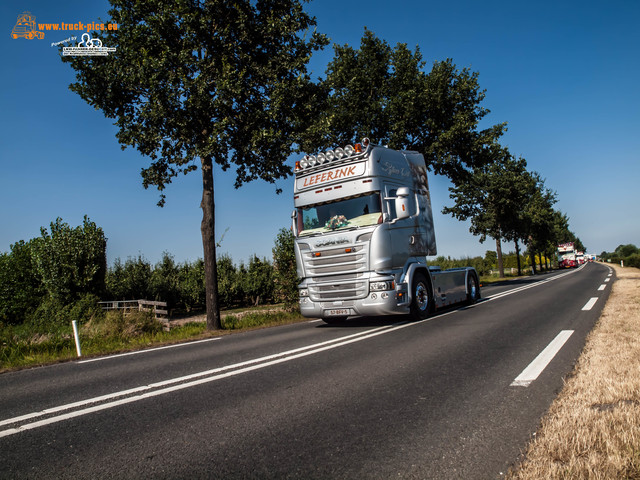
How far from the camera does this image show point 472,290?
13.9 metres

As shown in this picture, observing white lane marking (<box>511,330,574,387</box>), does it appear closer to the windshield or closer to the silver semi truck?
the silver semi truck

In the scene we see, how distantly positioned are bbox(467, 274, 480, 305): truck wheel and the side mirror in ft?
18.5

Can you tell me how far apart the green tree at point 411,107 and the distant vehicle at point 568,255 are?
57.0 m

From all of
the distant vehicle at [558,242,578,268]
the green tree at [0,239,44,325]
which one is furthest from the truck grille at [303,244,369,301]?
the distant vehicle at [558,242,578,268]

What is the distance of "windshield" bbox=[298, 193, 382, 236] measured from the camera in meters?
9.27

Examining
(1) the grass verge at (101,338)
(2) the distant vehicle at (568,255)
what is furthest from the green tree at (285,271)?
(2) the distant vehicle at (568,255)

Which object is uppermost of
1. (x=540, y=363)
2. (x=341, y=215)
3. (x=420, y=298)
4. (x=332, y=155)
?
(x=332, y=155)

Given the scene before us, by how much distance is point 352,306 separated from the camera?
30.0 feet

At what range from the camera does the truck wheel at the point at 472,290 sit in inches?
537

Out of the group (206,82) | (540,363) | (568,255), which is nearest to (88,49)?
(206,82)

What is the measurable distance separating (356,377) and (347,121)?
19851 millimetres

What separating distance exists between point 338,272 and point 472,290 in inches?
261

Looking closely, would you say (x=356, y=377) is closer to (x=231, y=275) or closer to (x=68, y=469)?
(x=68, y=469)

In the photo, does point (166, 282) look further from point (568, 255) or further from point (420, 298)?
point (568, 255)
